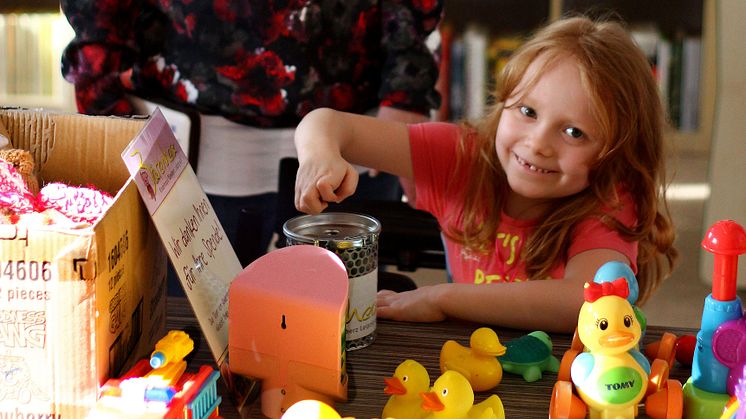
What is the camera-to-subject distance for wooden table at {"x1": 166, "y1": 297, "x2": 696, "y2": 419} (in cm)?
78

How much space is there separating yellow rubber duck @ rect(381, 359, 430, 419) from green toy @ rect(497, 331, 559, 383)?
14cm

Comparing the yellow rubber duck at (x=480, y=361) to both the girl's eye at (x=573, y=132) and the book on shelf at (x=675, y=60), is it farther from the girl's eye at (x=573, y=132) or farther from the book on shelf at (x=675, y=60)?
the book on shelf at (x=675, y=60)

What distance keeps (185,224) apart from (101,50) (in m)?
0.77

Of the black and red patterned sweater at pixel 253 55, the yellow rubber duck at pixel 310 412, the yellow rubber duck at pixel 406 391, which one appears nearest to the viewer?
the yellow rubber duck at pixel 310 412

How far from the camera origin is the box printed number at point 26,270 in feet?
2.19

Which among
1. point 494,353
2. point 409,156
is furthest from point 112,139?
point 409,156

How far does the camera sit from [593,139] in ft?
3.60

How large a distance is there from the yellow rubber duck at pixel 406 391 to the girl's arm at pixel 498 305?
0.80ft

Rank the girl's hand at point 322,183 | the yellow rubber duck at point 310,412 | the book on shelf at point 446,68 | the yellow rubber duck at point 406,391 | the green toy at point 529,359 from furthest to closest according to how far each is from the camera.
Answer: the book on shelf at point 446,68 → the girl's hand at point 322,183 → the green toy at point 529,359 → the yellow rubber duck at point 406,391 → the yellow rubber duck at point 310,412

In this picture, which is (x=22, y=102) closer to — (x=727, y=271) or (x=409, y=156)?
(x=409, y=156)

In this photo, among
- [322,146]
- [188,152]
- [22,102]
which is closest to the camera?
[322,146]

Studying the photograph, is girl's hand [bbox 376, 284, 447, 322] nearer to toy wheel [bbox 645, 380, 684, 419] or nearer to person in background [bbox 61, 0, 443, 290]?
toy wheel [bbox 645, 380, 684, 419]

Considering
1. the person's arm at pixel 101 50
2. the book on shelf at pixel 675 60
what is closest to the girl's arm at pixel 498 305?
the person's arm at pixel 101 50

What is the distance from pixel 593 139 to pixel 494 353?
0.39 meters
